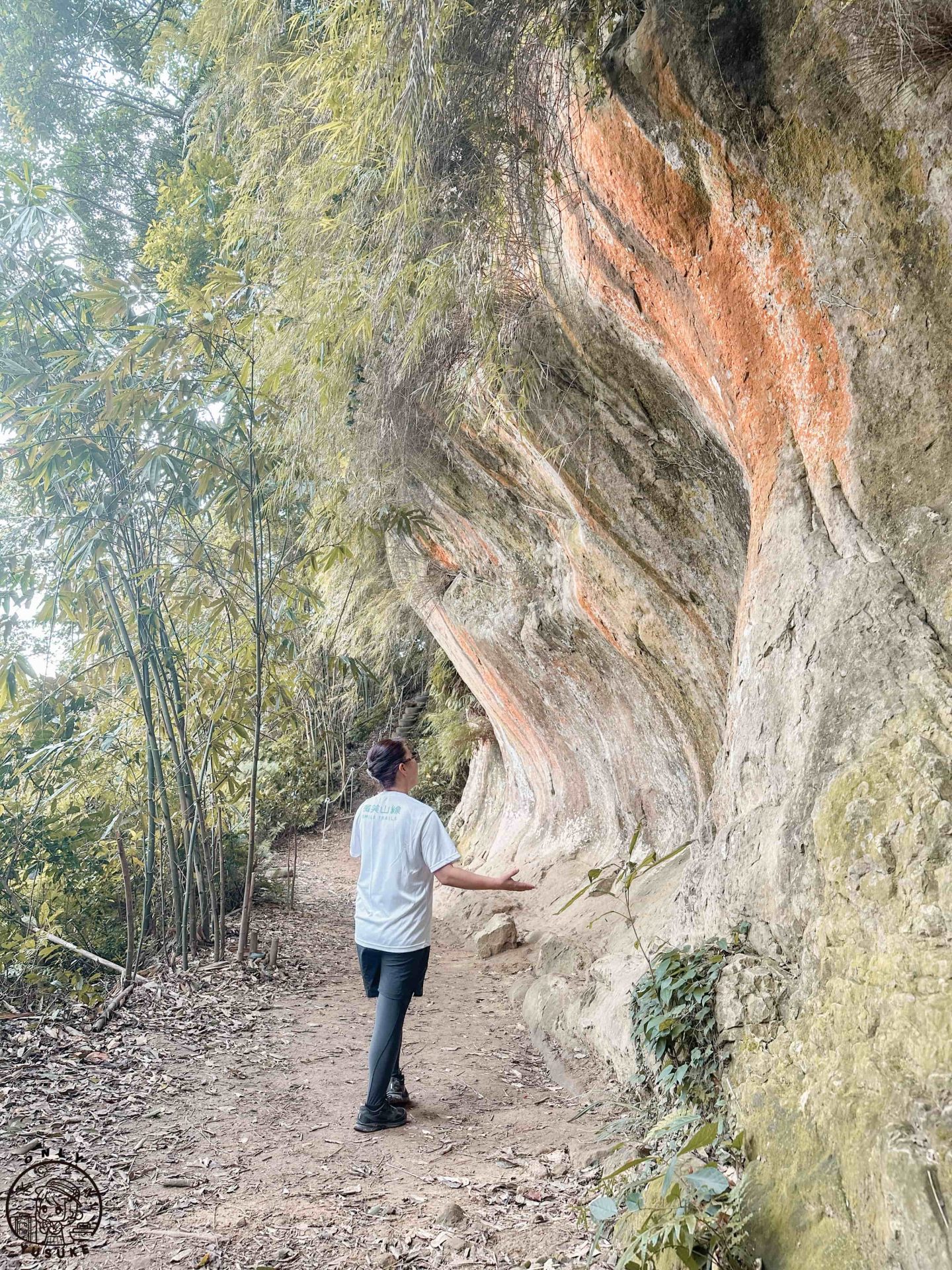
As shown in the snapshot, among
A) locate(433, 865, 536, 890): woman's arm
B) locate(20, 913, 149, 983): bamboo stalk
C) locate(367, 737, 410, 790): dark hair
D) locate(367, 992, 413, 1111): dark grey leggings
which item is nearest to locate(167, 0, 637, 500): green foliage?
locate(367, 737, 410, 790): dark hair

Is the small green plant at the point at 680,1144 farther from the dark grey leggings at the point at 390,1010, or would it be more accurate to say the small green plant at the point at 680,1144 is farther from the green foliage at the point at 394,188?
the green foliage at the point at 394,188

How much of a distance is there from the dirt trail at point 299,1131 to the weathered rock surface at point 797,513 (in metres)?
0.65

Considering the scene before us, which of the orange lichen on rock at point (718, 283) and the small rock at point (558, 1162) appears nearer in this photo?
the small rock at point (558, 1162)

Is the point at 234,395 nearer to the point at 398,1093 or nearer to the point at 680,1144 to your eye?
the point at 398,1093

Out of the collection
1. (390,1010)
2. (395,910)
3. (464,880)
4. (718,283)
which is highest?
(718,283)

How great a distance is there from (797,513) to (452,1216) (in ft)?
9.34

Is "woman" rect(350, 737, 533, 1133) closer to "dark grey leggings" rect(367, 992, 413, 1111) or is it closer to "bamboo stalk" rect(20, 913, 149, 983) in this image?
"dark grey leggings" rect(367, 992, 413, 1111)

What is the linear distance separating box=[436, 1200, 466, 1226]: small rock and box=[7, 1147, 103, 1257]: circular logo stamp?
1.12 metres

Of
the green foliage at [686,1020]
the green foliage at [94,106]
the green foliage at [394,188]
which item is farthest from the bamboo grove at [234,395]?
the green foliage at [686,1020]

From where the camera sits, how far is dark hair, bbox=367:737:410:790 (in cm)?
397

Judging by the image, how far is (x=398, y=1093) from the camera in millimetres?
3961

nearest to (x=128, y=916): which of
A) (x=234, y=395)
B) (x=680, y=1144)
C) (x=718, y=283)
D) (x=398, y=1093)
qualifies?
(x=398, y=1093)

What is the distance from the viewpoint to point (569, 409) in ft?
18.0

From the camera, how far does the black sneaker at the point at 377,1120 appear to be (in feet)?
12.1
